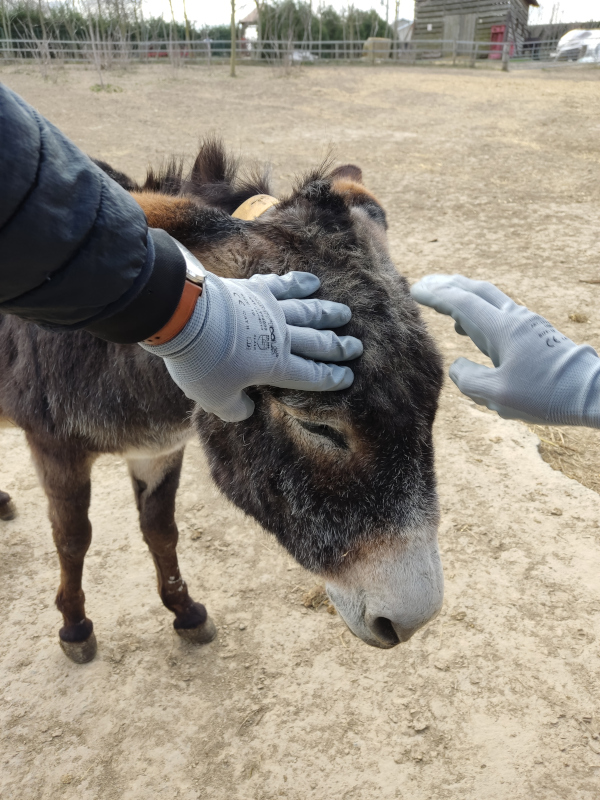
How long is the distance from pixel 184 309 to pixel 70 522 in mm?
1952

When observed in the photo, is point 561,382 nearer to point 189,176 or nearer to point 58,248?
point 58,248

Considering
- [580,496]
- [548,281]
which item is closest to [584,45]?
[548,281]

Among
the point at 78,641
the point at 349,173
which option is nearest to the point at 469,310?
the point at 349,173

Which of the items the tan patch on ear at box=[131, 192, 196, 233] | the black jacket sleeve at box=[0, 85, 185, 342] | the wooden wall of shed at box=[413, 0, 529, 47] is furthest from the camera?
the wooden wall of shed at box=[413, 0, 529, 47]

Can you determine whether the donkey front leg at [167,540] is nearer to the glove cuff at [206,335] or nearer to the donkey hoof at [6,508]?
the donkey hoof at [6,508]

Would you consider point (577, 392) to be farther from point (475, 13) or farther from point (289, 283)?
point (475, 13)

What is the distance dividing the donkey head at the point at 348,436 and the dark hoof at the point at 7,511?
9.04 ft

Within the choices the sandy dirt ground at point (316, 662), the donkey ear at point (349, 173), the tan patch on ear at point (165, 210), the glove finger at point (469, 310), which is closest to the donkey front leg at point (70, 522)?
the sandy dirt ground at point (316, 662)

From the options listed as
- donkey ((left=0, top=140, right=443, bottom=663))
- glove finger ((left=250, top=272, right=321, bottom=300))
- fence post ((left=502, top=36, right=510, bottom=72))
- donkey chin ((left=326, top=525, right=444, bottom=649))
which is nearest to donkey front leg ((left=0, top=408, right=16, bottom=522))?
donkey ((left=0, top=140, right=443, bottom=663))

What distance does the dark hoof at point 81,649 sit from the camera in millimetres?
3105

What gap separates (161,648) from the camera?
325cm

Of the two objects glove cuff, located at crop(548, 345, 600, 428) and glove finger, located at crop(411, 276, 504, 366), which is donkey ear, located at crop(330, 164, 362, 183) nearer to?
glove finger, located at crop(411, 276, 504, 366)

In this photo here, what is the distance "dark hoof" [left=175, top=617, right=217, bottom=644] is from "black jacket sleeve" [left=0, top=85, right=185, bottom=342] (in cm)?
242

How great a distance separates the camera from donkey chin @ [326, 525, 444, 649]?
5.72 feet
